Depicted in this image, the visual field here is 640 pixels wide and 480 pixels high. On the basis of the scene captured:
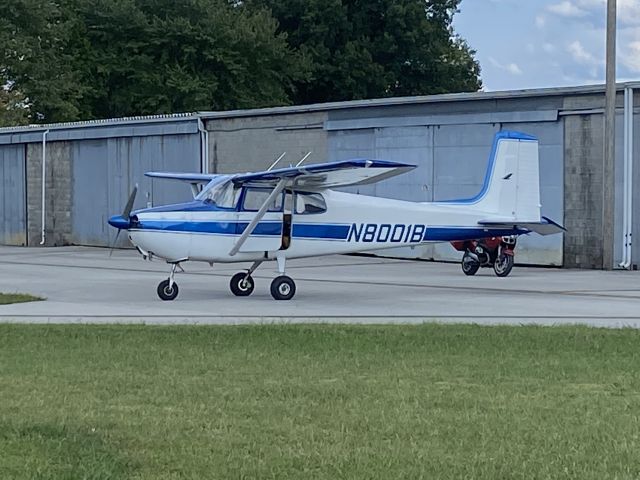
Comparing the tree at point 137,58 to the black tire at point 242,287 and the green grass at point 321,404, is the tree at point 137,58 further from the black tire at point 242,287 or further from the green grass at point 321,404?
the green grass at point 321,404

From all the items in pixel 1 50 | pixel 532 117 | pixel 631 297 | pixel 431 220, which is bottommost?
pixel 631 297

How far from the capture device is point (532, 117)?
87.0 ft

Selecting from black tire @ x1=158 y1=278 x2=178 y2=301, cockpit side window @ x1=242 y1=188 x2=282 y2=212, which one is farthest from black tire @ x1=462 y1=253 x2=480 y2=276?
black tire @ x1=158 y1=278 x2=178 y2=301

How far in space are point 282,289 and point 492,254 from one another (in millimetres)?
6583

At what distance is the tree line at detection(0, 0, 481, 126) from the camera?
59094 mm

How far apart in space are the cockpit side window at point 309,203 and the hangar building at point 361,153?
924cm

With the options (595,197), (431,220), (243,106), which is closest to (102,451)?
(431,220)

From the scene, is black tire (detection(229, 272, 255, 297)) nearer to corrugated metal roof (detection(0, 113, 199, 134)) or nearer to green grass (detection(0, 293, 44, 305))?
green grass (detection(0, 293, 44, 305))

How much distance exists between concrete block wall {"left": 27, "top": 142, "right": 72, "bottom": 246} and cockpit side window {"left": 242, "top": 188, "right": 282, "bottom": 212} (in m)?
21.8

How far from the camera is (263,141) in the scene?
3312 centimetres

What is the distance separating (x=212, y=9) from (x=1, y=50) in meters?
11.4

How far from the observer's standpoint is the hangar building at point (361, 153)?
84.0 ft

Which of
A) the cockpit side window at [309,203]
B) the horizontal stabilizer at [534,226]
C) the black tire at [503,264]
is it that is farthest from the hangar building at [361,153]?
the cockpit side window at [309,203]

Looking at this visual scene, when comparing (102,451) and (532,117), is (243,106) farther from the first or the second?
(102,451)
